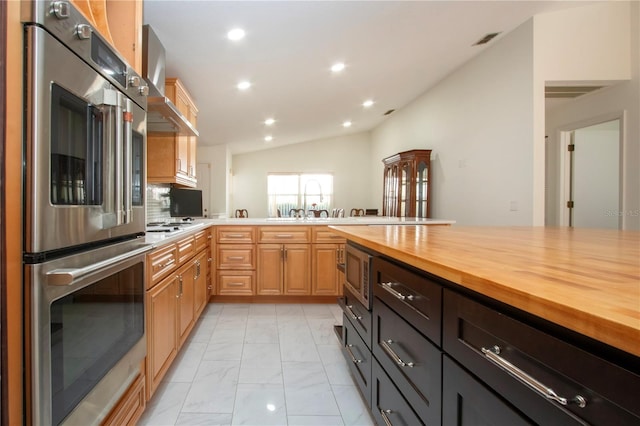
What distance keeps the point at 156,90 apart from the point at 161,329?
142 cm

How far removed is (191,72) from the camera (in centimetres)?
335

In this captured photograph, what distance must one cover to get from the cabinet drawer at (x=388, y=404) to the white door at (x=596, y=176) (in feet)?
15.7

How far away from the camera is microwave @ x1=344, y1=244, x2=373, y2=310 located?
4.99 ft

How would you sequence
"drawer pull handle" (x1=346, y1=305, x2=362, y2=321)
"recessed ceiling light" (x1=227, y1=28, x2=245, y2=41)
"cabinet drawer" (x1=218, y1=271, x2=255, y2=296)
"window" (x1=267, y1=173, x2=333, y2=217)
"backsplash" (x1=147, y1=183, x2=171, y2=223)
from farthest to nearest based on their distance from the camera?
1. "window" (x1=267, y1=173, x2=333, y2=217)
2. "cabinet drawer" (x1=218, y1=271, x2=255, y2=296)
3. "backsplash" (x1=147, y1=183, x2=171, y2=223)
4. "recessed ceiling light" (x1=227, y1=28, x2=245, y2=41)
5. "drawer pull handle" (x1=346, y1=305, x2=362, y2=321)

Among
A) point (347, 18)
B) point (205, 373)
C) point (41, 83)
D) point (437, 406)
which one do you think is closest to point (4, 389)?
point (41, 83)

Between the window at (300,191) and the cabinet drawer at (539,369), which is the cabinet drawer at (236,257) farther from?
the window at (300,191)

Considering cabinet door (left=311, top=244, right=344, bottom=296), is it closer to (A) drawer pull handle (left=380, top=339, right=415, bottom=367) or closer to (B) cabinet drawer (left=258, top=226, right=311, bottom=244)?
(B) cabinet drawer (left=258, top=226, right=311, bottom=244)

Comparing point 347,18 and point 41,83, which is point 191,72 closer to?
point 347,18

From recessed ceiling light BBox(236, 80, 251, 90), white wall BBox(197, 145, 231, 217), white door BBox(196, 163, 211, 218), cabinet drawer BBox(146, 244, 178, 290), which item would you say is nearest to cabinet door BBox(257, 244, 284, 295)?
cabinet drawer BBox(146, 244, 178, 290)

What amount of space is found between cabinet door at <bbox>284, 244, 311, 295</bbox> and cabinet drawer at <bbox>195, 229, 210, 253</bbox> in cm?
80

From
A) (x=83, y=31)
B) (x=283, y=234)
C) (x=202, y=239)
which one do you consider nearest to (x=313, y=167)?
(x=283, y=234)

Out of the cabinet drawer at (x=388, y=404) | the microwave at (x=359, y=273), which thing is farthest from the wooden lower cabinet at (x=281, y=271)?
the cabinet drawer at (x=388, y=404)

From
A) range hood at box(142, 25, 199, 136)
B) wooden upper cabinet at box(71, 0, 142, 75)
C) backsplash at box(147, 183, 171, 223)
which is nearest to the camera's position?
wooden upper cabinet at box(71, 0, 142, 75)

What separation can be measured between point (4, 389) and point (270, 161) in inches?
351
